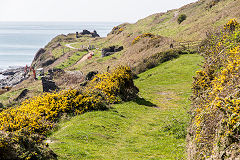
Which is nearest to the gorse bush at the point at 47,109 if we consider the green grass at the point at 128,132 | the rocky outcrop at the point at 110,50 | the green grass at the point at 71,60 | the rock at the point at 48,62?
the green grass at the point at 128,132

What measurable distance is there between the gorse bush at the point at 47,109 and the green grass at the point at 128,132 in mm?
920

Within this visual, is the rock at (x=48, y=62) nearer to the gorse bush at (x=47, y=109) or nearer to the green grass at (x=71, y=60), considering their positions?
the green grass at (x=71, y=60)

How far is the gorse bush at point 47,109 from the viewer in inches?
351

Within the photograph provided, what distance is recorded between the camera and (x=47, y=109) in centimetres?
1600

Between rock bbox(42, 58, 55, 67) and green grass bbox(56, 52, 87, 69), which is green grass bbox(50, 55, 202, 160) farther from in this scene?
rock bbox(42, 58, 55, 67)

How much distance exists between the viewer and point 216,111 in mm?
7535

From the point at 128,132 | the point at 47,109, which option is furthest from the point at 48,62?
the point at 128,132

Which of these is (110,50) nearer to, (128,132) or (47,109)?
(47,109)

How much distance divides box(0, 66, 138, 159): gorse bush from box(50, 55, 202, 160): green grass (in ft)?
3.02

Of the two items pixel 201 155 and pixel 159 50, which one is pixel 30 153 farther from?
pixel 159 50

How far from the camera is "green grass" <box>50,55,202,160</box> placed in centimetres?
1084

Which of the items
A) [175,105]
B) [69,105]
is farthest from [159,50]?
[69,105]

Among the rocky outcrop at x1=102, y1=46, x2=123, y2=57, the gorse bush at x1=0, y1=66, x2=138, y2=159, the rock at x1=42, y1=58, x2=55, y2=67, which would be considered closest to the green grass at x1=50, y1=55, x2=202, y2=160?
the gorse bush at x1=0, y1=66, x2=138, y2=159

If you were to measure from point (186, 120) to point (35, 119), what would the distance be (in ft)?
31.1
